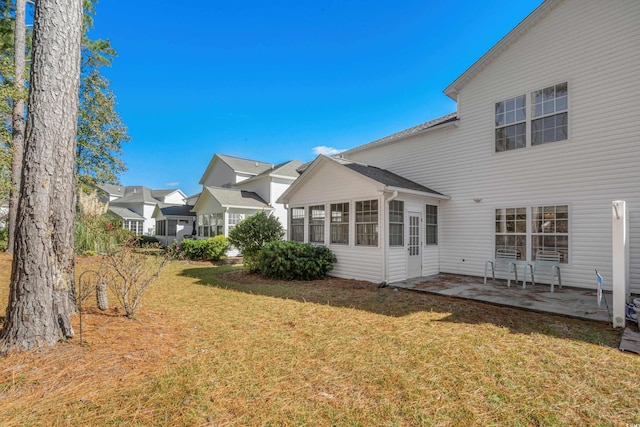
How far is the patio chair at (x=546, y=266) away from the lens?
7.71m

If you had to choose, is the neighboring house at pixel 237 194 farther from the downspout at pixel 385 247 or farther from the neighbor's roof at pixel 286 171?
the downspout at pixel 385 247

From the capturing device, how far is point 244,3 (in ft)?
36.1

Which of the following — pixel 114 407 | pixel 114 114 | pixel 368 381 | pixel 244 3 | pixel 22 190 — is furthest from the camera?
pixel 114 114

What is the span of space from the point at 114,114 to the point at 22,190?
19.9m

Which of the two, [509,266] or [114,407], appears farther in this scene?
[509,266]

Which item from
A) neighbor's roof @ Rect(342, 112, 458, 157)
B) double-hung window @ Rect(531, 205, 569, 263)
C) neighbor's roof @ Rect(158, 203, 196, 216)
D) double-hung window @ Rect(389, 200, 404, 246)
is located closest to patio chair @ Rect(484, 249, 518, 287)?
double-hung window @ Rect(531, 205, 569, 263)

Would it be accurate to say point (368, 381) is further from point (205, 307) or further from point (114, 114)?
point (114, 114)

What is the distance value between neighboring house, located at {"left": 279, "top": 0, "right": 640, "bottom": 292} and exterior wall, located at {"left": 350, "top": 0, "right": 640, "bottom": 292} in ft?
0.09

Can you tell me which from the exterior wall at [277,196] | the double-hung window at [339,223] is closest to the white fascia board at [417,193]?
the double-hung window at [339,223]

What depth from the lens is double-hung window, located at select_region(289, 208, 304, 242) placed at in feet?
36.5

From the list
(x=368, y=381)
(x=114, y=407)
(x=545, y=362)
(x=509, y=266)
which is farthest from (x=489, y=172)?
(x=114, y=407)

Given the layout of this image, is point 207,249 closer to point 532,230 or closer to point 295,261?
point 295,261

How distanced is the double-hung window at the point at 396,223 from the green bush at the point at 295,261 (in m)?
2.22

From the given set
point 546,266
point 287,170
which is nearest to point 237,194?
point 287,170
